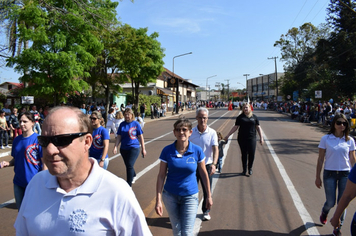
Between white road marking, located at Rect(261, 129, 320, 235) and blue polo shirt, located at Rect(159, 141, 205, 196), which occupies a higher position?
blue polo shirt, located at Rect(159, 141, 205, 196)

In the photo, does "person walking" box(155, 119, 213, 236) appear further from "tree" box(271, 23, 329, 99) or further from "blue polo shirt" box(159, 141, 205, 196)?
"tree" box(271, 23, 329, 99)

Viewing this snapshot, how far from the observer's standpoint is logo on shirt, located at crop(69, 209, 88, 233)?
1488 mm

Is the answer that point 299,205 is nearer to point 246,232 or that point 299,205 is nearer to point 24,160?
point 246,232

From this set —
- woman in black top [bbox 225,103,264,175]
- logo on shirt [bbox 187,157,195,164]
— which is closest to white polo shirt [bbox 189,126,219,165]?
logo on shirt [bbox 187,157,195,164]

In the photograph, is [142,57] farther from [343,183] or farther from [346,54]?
[346,54]

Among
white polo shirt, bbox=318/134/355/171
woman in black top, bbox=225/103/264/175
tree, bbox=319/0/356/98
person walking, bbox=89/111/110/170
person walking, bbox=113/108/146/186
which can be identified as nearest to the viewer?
white polo shirt, bbox=318/134/355/171

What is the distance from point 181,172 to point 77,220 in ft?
6.52

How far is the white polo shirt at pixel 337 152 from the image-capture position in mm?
4250

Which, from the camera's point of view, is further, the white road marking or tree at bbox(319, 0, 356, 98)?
tree at bbox(319, 0, 356, 98)

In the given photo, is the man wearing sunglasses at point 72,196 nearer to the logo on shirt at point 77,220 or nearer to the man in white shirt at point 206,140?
the logo on shirt at point 77,220

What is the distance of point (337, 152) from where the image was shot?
428cm

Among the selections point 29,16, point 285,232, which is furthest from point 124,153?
point 29,16

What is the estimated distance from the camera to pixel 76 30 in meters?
14.0

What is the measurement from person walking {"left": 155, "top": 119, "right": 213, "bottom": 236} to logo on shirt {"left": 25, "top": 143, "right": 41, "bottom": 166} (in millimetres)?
1765
